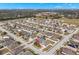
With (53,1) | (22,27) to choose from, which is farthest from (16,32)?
(53,1)

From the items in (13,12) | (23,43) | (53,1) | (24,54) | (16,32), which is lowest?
(24,54)

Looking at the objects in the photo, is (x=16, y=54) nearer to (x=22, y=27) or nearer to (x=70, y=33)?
(x=22, y=27)

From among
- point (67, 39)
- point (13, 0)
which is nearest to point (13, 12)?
point (13, 0)

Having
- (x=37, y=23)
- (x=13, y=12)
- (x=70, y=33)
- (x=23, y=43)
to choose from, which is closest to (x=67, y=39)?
(x=70, y=33)

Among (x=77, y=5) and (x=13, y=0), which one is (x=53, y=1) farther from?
(x=13, y=0)

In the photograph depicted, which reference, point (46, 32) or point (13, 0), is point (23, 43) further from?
point (13, 0)

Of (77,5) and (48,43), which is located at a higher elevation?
(77,5)

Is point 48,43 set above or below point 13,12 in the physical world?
below
